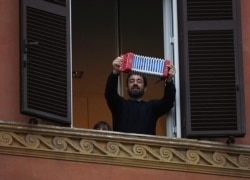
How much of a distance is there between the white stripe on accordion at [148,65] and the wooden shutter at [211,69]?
295 millimetres

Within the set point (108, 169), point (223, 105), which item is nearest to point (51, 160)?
point (108, 169)

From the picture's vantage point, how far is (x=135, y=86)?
1884 cm

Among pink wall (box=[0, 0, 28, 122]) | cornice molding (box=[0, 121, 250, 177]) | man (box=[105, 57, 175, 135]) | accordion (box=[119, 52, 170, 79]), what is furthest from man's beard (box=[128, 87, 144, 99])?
pink wall (box=[0, 0, 28, 122])

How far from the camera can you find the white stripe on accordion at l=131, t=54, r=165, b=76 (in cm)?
1861

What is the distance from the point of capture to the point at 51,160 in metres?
18.3

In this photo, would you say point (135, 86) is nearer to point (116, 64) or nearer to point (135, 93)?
point (135, 93)

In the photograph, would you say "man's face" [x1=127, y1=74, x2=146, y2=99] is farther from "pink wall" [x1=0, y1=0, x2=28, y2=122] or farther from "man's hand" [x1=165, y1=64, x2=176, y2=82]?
"pink wall" [x1=0, y1=0, x2=28, y2=122]

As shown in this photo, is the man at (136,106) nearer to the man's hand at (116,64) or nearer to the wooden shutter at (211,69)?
the man's hand at (116,64)

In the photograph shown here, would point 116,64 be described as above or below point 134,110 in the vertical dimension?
above

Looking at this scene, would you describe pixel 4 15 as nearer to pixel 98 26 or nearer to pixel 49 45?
pixel 49 45

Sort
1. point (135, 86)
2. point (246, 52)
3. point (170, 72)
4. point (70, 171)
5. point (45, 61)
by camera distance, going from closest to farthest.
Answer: point (70, 171) < point (45, 61) < point (170, 72) < point (135, 86) < point (246, 52)

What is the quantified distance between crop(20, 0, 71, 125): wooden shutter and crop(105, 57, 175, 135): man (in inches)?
16.7

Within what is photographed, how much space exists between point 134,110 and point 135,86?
0.78ft

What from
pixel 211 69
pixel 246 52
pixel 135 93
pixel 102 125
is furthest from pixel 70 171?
pixel 246 52
